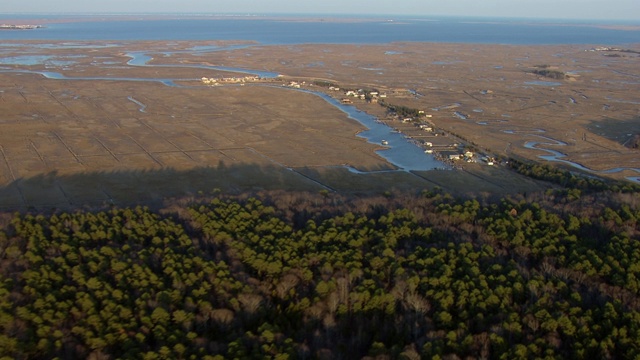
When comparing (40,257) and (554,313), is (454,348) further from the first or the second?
(40,257)

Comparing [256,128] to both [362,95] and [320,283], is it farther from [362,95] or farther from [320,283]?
[320,283]

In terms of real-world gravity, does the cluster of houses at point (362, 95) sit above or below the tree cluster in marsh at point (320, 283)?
above

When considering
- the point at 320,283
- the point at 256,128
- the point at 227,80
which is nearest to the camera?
the point at 320,283

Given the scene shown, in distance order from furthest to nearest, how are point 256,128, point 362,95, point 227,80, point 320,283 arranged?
1. point 227,80
2. point 362,95
3. point 256,128
4. point 320,283

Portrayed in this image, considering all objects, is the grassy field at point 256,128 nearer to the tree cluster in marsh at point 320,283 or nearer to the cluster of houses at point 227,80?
the cluster of houses at point 227,80

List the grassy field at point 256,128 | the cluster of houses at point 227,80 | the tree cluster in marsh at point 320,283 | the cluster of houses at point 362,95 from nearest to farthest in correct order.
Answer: the tree cluster in marsh at point 320,283 → the grassy field at point 256,128 → the cluster of houses at point 362,95 → the cluster of houses at point 227,80

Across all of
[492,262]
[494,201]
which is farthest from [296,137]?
[492,262]

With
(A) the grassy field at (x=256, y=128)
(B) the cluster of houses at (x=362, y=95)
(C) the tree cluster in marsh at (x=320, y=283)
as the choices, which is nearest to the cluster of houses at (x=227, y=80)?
(A) the grassy field at (x=256, y=128)

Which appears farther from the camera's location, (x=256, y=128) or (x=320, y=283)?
(x=256, y=128)

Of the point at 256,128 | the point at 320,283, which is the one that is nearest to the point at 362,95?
the point at 256,128

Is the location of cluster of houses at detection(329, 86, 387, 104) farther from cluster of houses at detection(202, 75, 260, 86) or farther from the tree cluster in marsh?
the tree cluster in marsh
